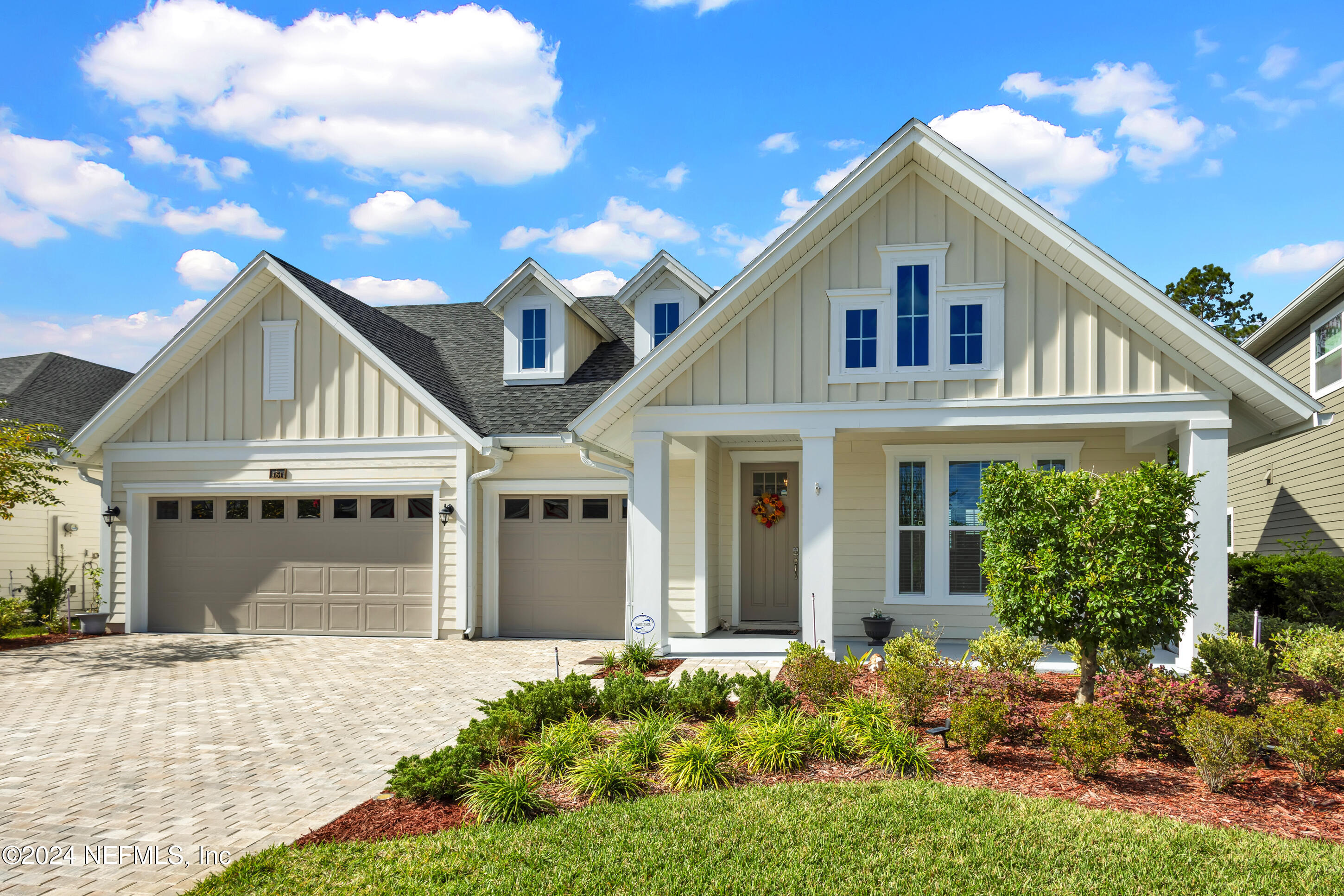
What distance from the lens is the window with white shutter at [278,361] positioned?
13.5 m

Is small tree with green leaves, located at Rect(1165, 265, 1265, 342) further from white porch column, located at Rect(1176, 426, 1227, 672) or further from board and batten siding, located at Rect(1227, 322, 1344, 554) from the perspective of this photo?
white porch column, located at Rect(1176, 426, 1227, 672)

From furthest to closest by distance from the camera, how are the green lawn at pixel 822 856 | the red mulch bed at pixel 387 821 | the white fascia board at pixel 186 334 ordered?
the white fascia board at pixel 186 334
the red mulch bed at pixel 387 821
the green lawn at pixel 822 856

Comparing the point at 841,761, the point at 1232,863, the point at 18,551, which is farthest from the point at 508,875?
the point at 18,551

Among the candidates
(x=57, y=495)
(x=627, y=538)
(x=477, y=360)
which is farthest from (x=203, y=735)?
(x=57, y=495)

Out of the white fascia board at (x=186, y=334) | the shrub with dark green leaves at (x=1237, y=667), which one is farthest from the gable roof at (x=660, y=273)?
the shrub with dark green leaves at (x=1237, y=667)

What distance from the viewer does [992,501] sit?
22.9 ft

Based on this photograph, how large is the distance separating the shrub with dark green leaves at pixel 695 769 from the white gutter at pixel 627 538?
204 inches

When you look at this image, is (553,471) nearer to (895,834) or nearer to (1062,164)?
(895,834)

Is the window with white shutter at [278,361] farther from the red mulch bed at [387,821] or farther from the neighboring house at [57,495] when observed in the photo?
the red mulch bed at [387,821]

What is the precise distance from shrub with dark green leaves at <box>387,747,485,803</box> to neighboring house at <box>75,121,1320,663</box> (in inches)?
185

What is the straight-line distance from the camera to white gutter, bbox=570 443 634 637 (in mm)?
11352

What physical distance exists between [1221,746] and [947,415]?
4.94 metres

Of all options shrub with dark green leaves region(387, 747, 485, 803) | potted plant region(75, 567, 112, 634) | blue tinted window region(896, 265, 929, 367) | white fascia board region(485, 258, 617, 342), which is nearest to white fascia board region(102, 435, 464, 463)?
potted plant region(75, 567, 112, 634)

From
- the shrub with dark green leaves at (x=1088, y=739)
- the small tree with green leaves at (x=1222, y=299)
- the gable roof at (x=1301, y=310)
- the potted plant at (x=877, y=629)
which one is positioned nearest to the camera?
the shrub with dark green leaves at (x=1088, y=739)
